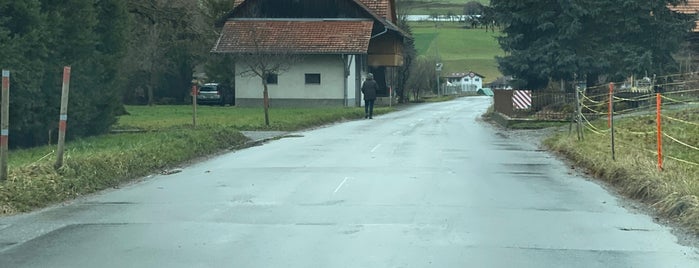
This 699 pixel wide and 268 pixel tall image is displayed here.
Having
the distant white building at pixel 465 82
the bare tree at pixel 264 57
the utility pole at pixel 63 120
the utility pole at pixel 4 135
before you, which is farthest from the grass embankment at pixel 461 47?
the utility pole at pixel 4 135

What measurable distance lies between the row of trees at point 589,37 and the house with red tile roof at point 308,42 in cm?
1607

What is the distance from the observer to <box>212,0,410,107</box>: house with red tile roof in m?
47.1

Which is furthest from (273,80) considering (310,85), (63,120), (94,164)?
(63,120)

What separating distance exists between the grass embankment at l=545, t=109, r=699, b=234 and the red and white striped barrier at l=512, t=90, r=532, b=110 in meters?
8.84

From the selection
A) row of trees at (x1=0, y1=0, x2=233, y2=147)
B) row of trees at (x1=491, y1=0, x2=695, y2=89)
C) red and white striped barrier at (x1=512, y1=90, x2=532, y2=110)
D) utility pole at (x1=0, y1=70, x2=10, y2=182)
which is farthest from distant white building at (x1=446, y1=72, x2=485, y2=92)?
utility pole at (x1=0, y1=70, x2=10, y2=182)

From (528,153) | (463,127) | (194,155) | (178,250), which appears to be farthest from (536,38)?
(178,250)

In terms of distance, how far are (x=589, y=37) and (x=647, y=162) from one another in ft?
60.1

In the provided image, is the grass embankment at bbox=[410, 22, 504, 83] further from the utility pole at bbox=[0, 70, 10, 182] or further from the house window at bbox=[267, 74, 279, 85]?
the utility pole at bbox=[0, 70, 10, 182]

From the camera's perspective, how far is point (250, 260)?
7.52 m

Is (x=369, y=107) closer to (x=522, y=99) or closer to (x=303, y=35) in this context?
(x=522, y=99)

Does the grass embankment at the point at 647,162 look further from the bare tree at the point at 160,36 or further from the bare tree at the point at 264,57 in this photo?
the bare tree at the point at 264,57

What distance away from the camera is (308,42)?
4731 cm

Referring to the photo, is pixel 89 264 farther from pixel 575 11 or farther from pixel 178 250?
pixel 575 11

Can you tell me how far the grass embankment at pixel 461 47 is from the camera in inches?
4835
